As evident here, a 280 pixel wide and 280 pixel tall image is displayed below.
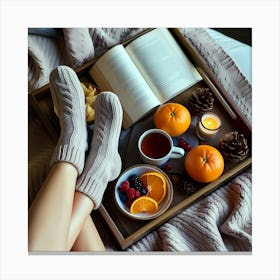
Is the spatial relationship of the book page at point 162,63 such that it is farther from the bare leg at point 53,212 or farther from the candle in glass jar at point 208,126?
the bare leg at point 53,212

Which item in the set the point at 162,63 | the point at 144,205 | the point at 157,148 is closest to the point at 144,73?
the point at 162,63

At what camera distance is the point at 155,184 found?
2.75ft

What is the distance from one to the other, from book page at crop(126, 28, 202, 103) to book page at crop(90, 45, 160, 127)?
0.05 ft

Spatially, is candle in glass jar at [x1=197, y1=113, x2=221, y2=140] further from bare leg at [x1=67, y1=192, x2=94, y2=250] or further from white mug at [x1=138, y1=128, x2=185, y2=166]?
bare leg at [x1=67, y1=192, x2=94, y2=250]

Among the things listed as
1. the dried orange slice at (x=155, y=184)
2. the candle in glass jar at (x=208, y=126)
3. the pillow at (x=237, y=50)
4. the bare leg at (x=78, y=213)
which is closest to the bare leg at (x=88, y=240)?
the bare leg at (x=78, y=213)

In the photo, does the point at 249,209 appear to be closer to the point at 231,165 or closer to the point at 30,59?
the point at 231,165

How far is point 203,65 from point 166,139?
17cm

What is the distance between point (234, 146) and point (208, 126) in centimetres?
6

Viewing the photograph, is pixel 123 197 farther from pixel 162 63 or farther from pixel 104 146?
pixel 162 63

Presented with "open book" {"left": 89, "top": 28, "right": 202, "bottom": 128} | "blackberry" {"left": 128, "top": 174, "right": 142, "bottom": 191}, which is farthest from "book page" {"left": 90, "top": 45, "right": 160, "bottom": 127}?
"blackberry" {"left": 128, "top": 174, "right": 142, "bottom": 191}

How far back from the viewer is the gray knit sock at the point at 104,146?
83 centimetres

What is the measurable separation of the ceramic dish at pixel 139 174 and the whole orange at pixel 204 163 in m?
0.05

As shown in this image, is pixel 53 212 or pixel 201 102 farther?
pixel 201 102
